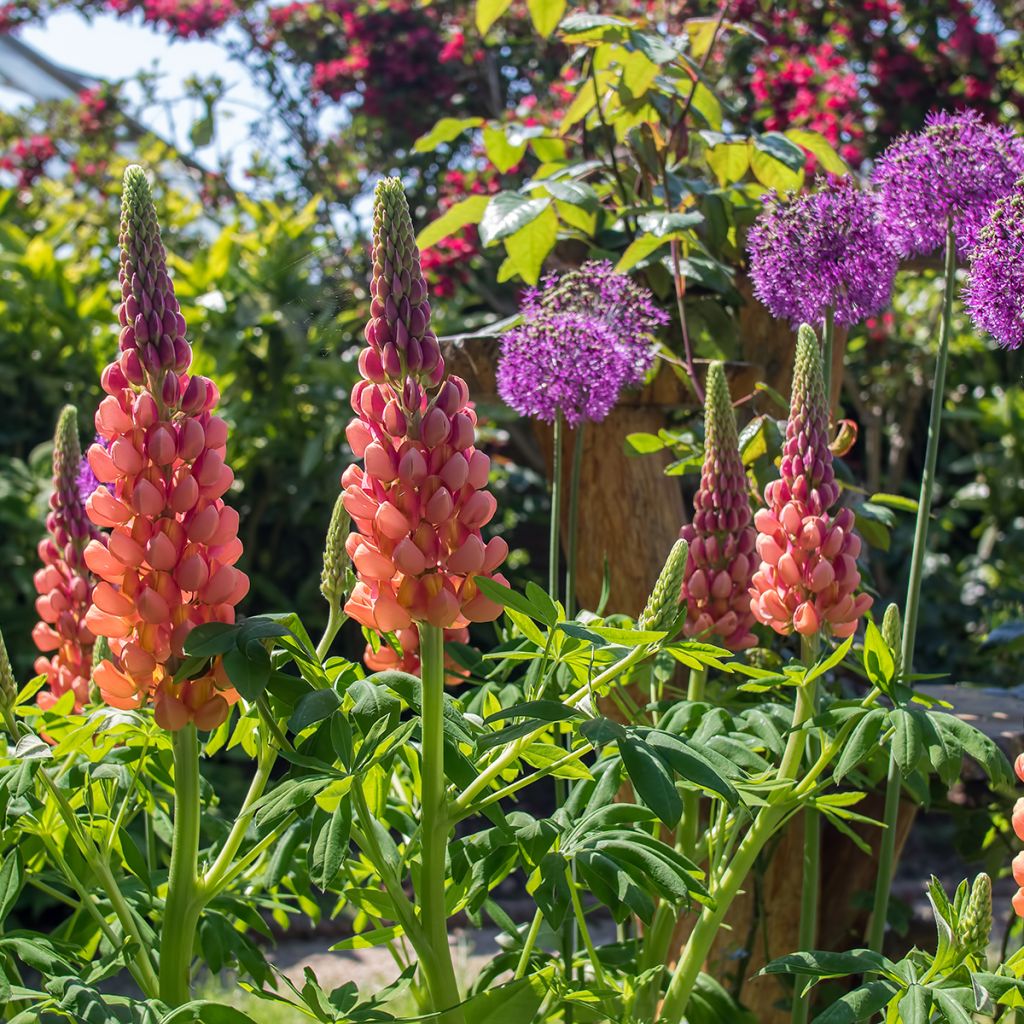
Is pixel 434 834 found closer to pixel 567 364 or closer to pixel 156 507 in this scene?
pixel 156 507

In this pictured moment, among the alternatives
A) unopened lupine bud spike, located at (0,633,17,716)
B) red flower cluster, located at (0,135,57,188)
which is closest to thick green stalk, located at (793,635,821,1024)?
unopened lupine bud spike, located at (0,633,17,716)

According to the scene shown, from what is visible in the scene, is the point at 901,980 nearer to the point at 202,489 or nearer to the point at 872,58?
the point at 202,489

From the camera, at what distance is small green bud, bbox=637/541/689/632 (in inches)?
58.8

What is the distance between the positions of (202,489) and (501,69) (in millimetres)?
5906

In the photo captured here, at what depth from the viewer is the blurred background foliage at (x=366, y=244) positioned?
5246 mm

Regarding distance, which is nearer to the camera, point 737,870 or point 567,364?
point 737,870

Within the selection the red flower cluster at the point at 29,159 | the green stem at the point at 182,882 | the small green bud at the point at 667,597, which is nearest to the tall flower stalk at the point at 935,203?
the small green bud at the point at 667,597

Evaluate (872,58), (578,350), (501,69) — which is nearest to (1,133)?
(501,69)

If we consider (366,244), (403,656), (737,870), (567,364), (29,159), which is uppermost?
(29,159)

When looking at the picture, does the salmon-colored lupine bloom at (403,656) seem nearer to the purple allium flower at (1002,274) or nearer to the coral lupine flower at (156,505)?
the coral lupine flower at (156,505)

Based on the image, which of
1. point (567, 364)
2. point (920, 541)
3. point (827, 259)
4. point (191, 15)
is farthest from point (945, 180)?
point (191, 15)

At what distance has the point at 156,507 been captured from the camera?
4.62 feet

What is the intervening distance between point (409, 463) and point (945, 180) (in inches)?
39.9

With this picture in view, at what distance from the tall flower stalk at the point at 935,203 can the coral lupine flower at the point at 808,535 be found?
0.41 ft
